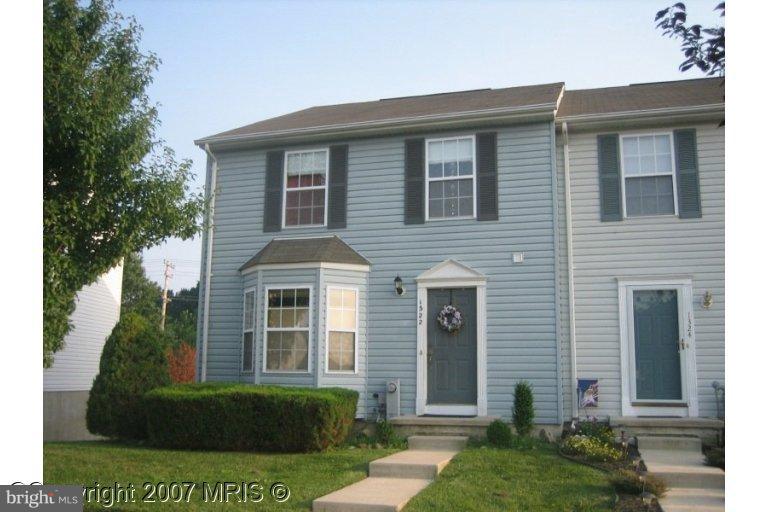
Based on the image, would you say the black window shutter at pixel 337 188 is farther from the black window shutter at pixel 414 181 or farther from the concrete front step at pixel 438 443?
the concrete front step at pixel 438 443

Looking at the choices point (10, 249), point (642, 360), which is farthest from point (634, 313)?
point (10, 249)

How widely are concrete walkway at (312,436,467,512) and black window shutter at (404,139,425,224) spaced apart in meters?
3.18

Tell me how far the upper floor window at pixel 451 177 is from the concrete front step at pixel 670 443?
12.3 feet

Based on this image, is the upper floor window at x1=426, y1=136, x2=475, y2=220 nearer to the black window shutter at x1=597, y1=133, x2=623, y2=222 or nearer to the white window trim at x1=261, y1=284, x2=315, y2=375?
the black window shutter at x1=597, y1=133, x2=623, y2=222

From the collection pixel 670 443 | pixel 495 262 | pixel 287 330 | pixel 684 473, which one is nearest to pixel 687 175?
pixel 495 262

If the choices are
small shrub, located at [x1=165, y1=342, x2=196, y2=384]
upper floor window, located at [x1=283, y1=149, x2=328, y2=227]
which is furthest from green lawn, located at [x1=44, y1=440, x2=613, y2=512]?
small shrub, located at [x1=165, y1=342, x2=196, y2=384]

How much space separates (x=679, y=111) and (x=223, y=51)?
6013mm

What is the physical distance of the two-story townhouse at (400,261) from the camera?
33.0 feet

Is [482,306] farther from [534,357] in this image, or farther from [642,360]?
[642,360]

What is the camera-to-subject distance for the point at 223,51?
860 cm

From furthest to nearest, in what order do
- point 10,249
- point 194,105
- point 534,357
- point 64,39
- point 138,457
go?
point 534,357 < point 194,105 < point 138,457 < point 64,39 < point 10,249

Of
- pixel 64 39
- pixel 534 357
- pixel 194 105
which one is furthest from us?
pixel 534 357

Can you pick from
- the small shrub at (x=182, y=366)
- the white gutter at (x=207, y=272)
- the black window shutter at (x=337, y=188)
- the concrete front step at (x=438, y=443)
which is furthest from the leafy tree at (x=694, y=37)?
the small shrub at (x=182, y=366)

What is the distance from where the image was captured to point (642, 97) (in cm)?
1125
